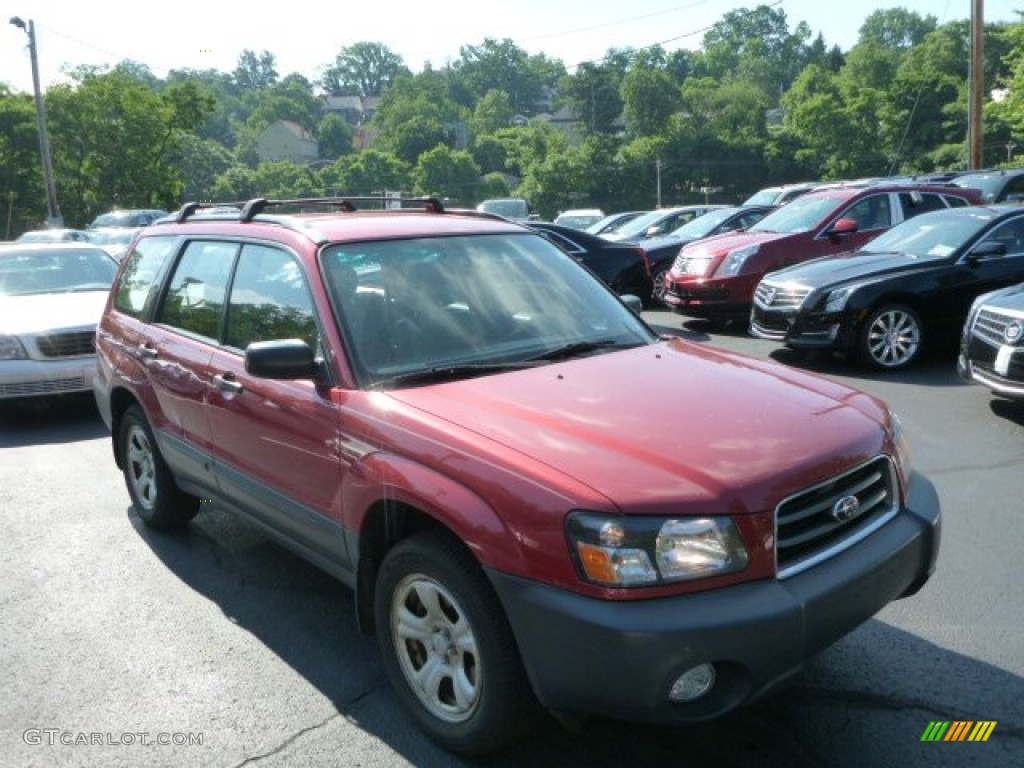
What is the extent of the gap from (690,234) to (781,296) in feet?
19.9

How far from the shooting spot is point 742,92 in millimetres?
87875

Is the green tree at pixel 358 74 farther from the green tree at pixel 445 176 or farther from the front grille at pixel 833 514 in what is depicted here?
the front grille at pixel 833 514

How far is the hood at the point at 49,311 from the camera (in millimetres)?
8109

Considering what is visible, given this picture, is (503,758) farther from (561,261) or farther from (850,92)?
(850,92)

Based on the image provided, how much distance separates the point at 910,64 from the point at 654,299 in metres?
86.5

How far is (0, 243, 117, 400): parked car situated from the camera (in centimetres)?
796

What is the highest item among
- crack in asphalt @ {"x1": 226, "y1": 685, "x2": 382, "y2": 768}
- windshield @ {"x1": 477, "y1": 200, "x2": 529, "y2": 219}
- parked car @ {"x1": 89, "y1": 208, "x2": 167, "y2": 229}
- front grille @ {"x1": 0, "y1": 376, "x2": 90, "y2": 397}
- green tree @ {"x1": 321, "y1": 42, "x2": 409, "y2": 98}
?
green tree @ {"x1": 321, "y1": 42, "x2": 409, "y2": 98}

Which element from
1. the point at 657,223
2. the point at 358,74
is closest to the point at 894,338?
the point at 657,223

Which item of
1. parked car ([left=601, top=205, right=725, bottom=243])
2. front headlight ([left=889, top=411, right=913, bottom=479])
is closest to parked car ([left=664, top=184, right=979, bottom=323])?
parked car ([left=601, top=205, right=725, bottom=243])

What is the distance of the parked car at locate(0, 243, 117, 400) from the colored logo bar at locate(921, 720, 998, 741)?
23.3 ft

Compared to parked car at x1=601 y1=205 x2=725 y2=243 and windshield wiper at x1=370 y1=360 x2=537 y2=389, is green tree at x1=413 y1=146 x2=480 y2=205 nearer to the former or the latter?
parked car at x1=601 y1=205 x2=725 y2=243

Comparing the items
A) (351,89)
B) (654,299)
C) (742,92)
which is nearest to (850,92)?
(742,92)

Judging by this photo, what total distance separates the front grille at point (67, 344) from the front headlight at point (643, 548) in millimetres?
6718

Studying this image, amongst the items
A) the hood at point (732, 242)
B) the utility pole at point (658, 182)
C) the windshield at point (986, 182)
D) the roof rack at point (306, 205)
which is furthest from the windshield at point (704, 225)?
the utility pole at point (658, 182)
